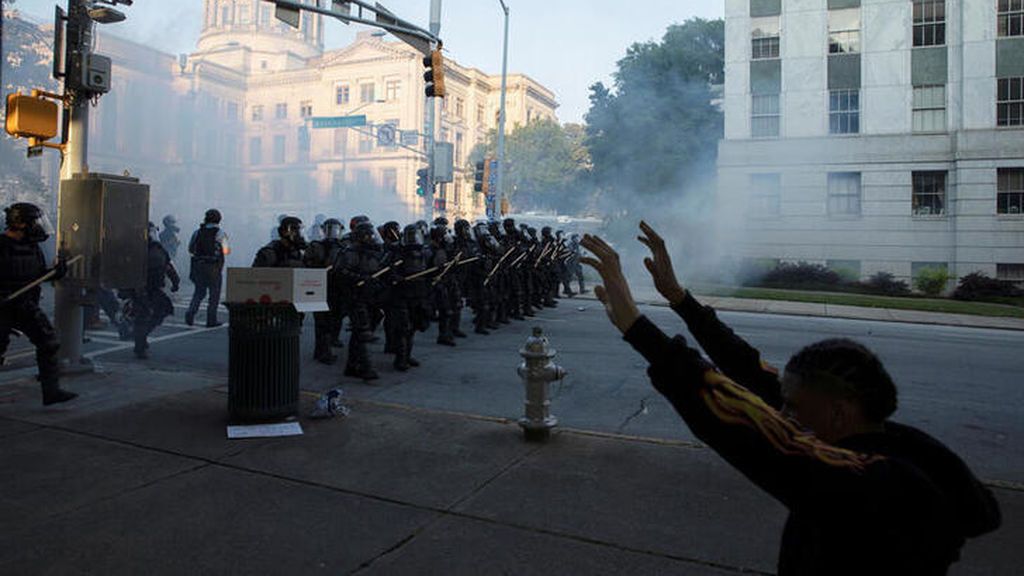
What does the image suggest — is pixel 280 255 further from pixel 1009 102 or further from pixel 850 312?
pixel 1009 102

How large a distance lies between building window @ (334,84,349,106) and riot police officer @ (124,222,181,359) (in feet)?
142

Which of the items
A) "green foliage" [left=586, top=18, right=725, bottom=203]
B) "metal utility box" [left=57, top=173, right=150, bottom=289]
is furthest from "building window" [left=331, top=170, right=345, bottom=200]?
"metal utility box" [left=57, top=173, right=150, bottom=289]

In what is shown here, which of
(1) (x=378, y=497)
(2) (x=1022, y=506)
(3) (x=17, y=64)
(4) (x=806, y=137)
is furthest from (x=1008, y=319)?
(3) (x=17, y=64)

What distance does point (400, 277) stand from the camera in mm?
8273

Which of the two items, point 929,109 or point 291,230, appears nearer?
point 291,230

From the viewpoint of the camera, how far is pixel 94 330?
10984 millimetres

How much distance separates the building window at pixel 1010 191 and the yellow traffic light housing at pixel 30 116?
80.5 feet

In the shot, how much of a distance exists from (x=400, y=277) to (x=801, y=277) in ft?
56.2

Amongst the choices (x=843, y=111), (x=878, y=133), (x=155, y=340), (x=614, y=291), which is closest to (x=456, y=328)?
(x=155, y=340)

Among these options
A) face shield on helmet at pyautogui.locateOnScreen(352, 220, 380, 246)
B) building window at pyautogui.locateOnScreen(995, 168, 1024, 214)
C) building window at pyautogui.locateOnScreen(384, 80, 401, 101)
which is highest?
building window at pyautogui.locateOnScreen(384, 80, 401, 101)

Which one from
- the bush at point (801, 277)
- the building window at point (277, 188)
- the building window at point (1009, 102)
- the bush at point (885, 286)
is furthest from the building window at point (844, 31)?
the building window at point (277, 188)

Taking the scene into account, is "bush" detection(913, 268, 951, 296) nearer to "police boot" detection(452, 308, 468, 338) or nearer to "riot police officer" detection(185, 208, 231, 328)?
"police boot" detection(452, 308, 468, 338)

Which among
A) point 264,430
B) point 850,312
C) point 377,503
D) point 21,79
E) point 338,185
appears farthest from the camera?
point 338,185

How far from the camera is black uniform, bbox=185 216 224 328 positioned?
11.1 meters
